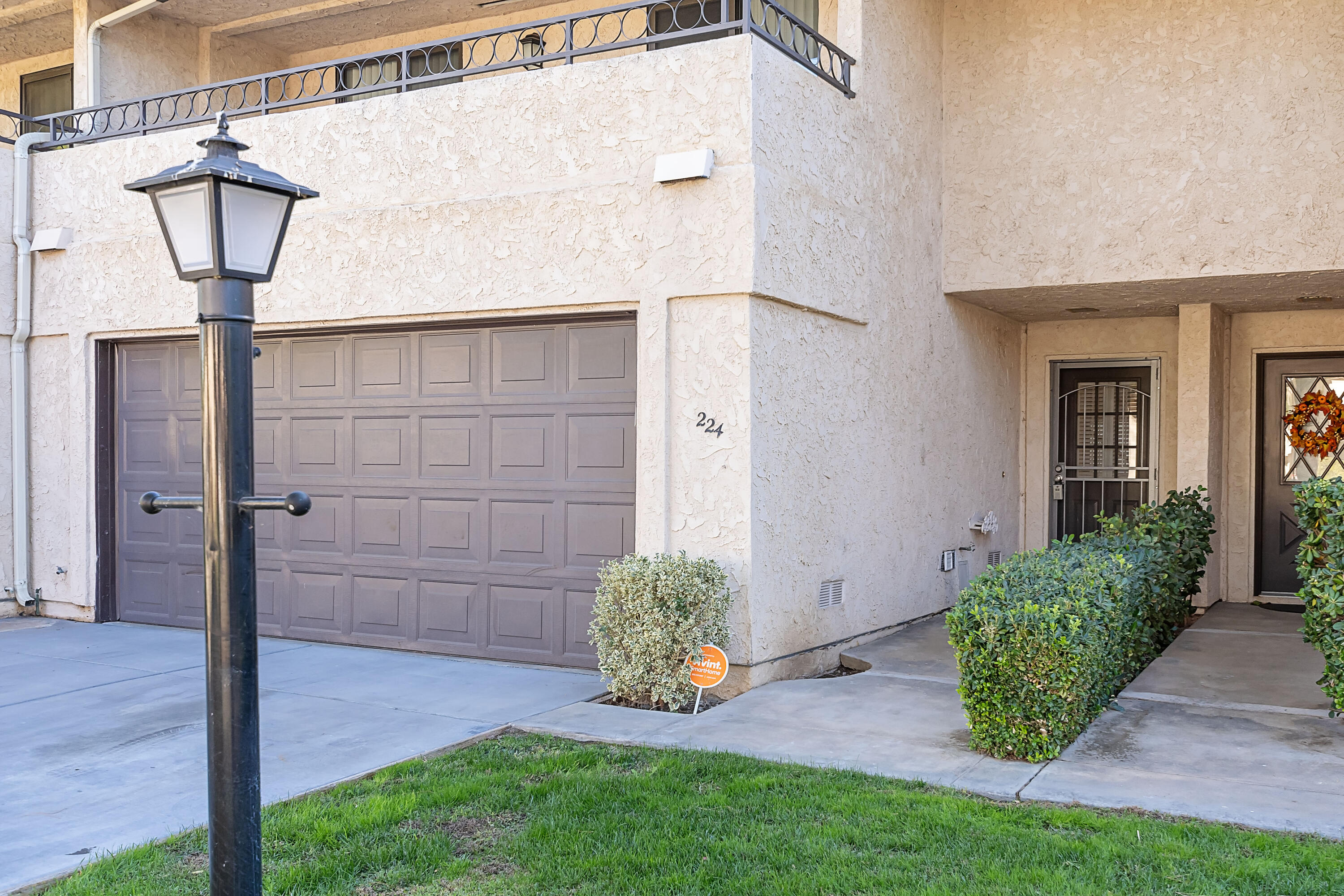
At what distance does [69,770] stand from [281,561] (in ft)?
11.7

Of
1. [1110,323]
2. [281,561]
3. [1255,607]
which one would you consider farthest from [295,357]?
[1255,607]

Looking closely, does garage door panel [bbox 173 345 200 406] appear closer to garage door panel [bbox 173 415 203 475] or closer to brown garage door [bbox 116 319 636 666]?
brown garage door [bbox 116 319 636 666]

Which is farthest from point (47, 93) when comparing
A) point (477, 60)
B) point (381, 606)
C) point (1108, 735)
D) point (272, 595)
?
point (1108, 735)

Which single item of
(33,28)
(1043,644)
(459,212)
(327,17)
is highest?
(33,28)

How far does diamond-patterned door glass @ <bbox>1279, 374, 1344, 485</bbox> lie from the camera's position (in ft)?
33.7

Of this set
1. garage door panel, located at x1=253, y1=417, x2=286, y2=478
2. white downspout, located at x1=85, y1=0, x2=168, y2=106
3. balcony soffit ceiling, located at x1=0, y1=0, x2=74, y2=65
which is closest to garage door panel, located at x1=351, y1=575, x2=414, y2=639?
garage door panel, located at x1=253, y1=417, x2=286, y2=478

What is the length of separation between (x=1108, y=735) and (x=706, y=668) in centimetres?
215

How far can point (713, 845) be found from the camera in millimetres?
4113

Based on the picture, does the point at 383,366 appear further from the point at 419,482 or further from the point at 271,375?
the point at 271,375

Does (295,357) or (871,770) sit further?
(295,357)

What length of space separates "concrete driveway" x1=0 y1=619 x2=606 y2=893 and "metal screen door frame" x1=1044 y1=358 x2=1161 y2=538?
6062 mm

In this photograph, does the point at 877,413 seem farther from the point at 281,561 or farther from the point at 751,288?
the point at 281,561

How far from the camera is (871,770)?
5078mm

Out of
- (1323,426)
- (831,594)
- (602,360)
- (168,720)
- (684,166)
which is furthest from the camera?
(1323,426)
